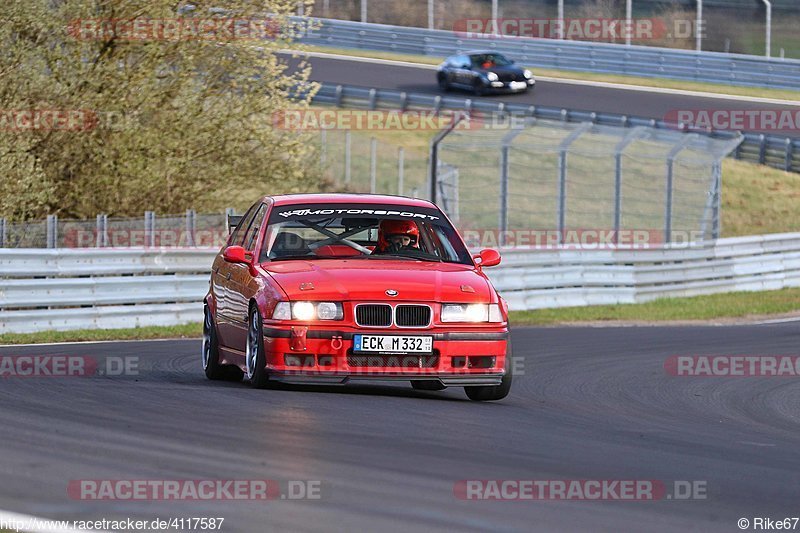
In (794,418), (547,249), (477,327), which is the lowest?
(547,249)

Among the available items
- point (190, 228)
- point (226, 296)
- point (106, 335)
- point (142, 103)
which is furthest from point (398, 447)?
point (142, 103)

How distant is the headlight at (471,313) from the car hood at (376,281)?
0.05 meters

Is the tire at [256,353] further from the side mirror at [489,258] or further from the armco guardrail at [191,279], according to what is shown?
the armco guardrail at [191,279]

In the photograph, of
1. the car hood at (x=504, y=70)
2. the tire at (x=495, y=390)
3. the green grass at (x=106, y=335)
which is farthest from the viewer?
the car hood at (x=504, y=70)

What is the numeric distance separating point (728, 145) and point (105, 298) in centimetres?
1234

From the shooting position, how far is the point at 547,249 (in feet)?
74.9

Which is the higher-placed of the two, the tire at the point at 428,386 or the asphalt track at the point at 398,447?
the asphalt track at the point at 398,447

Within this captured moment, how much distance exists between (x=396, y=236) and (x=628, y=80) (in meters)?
36.8

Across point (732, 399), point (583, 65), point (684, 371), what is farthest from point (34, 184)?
point (583, 65)

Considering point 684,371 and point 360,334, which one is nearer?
point 360,334

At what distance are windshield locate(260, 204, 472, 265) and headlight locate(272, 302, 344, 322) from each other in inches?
36.9

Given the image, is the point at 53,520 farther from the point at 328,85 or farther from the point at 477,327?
the point at 328,85

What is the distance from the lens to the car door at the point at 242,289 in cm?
1052

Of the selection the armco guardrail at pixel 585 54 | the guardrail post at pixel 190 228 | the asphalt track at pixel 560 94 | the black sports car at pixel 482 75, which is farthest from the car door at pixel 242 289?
the armco guardrail at pixel 585 54
